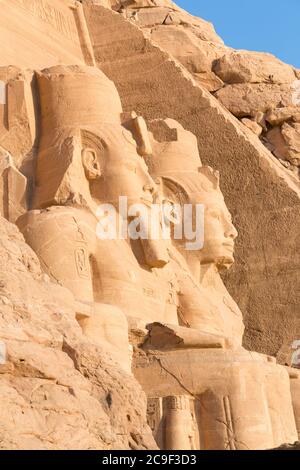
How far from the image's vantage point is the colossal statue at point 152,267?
775 centimetres

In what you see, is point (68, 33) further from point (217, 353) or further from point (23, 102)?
point (217, 353)

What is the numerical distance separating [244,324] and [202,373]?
3835 mm

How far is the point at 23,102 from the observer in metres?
9.89

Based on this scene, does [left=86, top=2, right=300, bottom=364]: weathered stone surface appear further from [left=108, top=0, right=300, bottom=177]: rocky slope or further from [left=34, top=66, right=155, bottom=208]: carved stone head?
[left=34, top=66, right=155, bottom=208]: carved stone head

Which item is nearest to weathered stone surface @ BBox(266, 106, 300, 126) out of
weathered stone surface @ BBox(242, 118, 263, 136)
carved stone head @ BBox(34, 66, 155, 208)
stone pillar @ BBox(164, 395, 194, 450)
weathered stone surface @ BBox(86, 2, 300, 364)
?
weathered stone surface @ BBox(242, 118, 263, 136)

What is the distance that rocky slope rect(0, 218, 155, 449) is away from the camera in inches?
182

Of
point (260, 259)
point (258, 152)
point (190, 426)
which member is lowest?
point (190, 426)

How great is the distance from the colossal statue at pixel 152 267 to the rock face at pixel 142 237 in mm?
14

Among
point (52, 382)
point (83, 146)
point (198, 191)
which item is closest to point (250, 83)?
point (198, 191)

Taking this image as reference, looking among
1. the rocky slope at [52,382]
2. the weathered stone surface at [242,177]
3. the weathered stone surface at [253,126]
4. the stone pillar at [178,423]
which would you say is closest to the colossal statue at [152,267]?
the stone pillar at [178,423]

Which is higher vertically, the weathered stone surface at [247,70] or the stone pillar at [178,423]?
the weathered stone surface at [247,70]

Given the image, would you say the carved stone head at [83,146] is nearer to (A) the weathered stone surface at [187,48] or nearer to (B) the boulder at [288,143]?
(B) the boulder at [288,143]

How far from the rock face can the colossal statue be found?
0.01 metres
